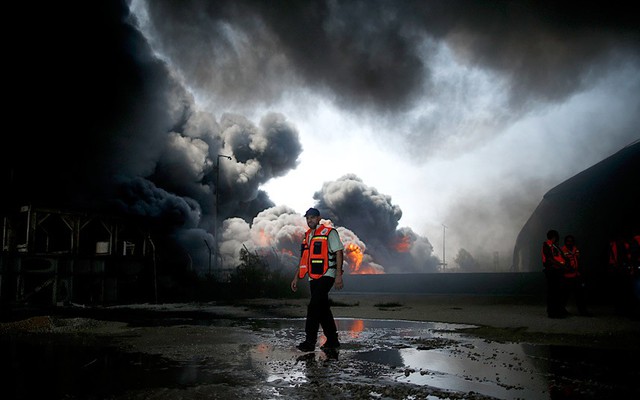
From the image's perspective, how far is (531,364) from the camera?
5676 mm

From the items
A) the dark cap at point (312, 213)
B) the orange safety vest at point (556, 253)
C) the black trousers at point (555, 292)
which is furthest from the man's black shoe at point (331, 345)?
the orange safety vest at point (556, 253)

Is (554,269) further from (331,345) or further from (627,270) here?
(331,345)

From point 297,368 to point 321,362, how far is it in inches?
17.5

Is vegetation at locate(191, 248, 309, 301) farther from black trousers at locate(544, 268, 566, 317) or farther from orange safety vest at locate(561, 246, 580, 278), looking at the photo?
orange safety vest at locate(561, 246, 580, 278)

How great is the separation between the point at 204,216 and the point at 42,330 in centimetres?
4431

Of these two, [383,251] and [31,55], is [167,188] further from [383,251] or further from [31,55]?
[383,251]

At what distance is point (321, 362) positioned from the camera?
580 centimetres

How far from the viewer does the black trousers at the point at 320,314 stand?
695 centimetres

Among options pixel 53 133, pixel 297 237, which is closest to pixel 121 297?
pixel 53 133

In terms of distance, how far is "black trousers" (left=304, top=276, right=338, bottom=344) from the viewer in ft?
22.8

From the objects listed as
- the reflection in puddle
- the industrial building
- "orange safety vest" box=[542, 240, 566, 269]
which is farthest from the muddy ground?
the industrial building

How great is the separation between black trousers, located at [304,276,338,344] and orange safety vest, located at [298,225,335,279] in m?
0.12

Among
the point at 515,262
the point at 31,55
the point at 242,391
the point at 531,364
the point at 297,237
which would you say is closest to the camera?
Result: the point at 242,391

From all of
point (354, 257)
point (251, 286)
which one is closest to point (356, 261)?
point (354, 257)
